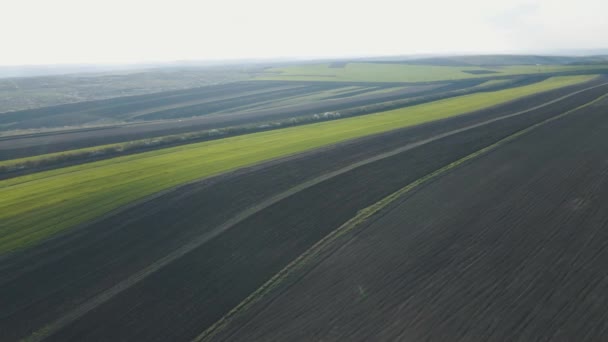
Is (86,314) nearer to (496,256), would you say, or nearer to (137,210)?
(137,210)

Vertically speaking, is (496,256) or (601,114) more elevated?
(601,114)

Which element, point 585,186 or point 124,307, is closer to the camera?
point 124,307

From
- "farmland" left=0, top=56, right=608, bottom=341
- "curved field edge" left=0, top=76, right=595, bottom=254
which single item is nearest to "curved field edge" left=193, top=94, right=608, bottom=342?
"farmland" left=0, top=56, right=608, bottom=341

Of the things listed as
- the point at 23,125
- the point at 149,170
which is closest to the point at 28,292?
the point at 149,170

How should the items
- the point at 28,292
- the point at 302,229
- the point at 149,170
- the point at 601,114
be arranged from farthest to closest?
1. the point at 601,114
2. the point at 149,170
3. the point at 302,229
4. the point at 28,292

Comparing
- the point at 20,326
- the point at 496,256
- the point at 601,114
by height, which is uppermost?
the point at 601,114

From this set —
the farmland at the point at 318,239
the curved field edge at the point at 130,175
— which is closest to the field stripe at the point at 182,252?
the farmland at the point at 318,239

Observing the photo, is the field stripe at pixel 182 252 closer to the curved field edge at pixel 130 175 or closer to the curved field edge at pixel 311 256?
the curved field edge at pixel 311 256

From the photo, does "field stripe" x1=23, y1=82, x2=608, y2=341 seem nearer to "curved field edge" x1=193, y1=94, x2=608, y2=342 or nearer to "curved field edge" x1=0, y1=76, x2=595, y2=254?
"curved field edge" x1=193, y1=94, x2=608, y2=342
